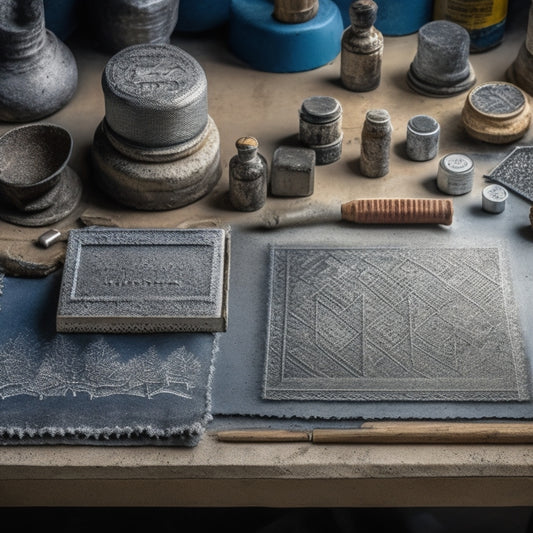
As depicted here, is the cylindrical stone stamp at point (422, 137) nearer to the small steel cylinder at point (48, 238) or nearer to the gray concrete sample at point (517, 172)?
the gray concrete sample at point (517, 172)

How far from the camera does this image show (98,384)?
1.74m

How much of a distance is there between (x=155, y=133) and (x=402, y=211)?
0.44 m

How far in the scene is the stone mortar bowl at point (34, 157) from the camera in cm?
197

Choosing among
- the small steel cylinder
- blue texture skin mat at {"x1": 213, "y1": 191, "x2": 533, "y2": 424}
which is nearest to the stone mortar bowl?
the small steel cylinder

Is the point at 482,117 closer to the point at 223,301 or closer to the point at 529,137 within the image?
the point at 529,137

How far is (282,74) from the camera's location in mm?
2305

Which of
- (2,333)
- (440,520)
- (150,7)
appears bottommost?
(440,520)

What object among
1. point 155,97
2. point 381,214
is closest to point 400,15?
point 381,214

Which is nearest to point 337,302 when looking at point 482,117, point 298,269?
point 298,269

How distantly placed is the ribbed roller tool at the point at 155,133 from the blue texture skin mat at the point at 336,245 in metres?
0.15

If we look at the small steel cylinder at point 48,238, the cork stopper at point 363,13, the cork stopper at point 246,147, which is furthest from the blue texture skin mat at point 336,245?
the cork stopper at point 363,13

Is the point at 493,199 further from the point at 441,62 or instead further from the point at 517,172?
the point at 441,62

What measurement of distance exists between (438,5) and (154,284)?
96 centimetres

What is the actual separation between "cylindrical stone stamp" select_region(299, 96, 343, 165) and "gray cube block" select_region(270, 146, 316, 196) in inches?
1.7
